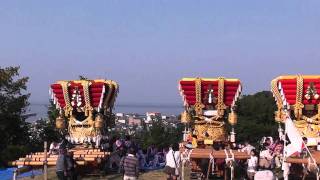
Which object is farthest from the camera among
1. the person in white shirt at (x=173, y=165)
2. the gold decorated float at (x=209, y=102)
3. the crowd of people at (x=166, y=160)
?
the gold decorated float at (x=209, y=102)

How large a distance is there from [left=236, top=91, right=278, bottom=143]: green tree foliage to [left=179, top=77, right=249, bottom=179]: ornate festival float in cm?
2345

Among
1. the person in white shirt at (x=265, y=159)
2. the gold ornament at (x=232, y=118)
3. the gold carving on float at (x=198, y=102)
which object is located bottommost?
the person in white shirt at (x=265, y=159)

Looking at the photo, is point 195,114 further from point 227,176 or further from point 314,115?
point 314,115

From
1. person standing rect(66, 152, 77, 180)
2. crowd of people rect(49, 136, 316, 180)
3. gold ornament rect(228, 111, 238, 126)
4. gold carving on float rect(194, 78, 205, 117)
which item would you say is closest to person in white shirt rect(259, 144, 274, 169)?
crowd of people rect(49, 136, 316, 180)

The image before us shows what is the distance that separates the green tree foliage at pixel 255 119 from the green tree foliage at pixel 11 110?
18.5m

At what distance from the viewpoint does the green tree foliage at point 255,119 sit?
43.0 m

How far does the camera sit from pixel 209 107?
19609mm

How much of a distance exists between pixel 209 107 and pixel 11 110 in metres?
11.7

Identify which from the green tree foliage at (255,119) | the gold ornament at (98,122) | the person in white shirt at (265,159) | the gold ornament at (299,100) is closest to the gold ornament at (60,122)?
the gold ornament at (98,122)

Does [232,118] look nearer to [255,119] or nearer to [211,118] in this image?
[211,118]

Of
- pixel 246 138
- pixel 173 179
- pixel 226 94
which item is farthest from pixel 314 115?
pixel 246 138

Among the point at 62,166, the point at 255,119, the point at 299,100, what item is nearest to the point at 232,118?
the point at 299,100

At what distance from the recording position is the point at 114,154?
20641 mm

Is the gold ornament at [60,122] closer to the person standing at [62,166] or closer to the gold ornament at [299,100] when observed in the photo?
the person standing at [62,166]
